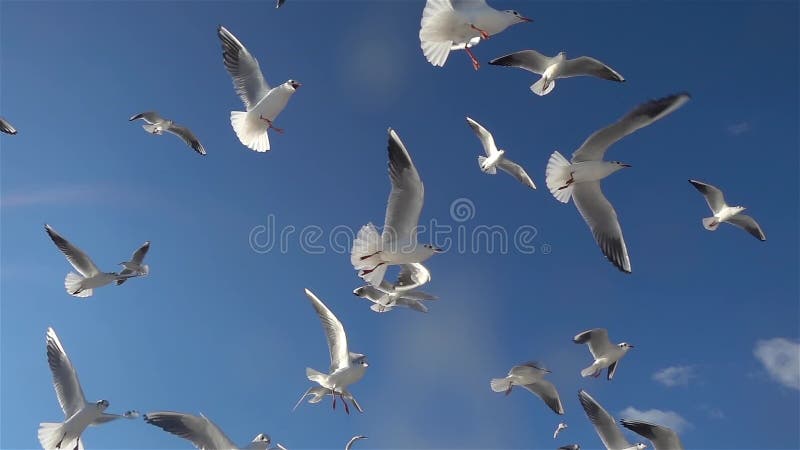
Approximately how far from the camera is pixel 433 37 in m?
7.63

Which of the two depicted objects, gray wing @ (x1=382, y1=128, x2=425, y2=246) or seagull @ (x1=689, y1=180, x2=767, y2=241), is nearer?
gray wing @ (x1=382, y1=128, x2=425, y2=246)

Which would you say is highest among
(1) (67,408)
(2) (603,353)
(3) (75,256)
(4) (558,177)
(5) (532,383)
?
(4) (558,177)

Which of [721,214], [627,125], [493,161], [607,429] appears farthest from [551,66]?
[721,214]

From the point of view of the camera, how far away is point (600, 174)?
317 inches

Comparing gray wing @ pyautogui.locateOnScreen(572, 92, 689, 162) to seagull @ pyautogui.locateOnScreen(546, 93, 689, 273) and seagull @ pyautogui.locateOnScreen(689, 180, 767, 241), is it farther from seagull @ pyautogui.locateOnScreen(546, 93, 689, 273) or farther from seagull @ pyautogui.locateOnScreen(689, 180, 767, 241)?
seagull @ pyautogui.locateOnScreen(689, 180, 767, 241)

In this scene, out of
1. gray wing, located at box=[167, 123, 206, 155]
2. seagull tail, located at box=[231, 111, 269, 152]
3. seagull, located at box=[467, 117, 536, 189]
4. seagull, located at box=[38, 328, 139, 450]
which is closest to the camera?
seagull, located at box=[38, 328, 139, 450]

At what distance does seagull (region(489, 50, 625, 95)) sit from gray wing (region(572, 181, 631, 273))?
1.28 m

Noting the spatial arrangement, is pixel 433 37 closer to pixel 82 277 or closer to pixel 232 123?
pixel 232 123

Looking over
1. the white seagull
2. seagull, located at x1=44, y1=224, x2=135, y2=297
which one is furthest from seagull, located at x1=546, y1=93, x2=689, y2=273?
seagull, located at x1=44, y1=224, x2=135, y2=297

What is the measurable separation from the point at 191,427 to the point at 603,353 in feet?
17.7

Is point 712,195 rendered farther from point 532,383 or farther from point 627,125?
point 627,125

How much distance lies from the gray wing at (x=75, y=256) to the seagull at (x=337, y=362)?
3.59 metres

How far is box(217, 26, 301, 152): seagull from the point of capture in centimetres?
949

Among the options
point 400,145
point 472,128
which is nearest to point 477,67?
point 400,145
